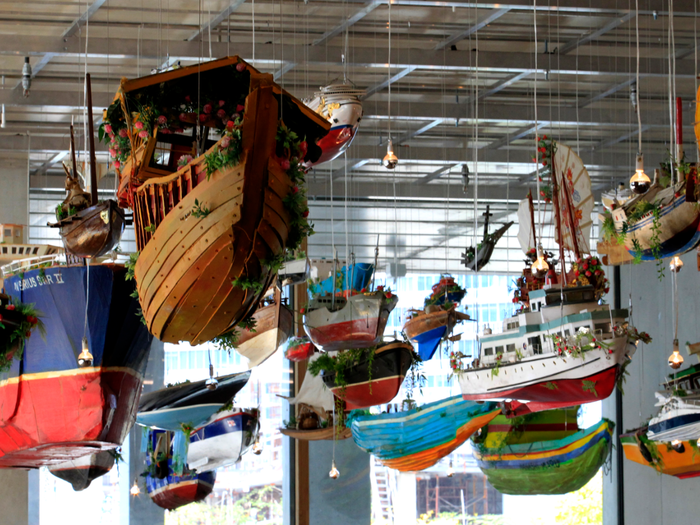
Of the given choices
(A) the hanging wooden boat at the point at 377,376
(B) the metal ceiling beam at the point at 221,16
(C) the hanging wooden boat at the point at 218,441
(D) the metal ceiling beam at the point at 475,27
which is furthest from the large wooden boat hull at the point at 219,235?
(C) the hanging wooden boat at the point at 218,441

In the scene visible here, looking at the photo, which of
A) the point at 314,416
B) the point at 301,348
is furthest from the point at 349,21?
the point at 314,416

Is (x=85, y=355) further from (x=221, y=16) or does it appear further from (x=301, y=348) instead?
(x=301, y=348)

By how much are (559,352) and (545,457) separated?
3.85 meters

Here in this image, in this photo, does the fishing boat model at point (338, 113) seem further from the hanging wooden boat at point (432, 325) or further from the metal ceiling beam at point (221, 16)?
the hanging wooden boat at point (432, 325)

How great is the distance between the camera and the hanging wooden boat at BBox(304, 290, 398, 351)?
8.99m

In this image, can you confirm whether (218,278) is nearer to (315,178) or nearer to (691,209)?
(691,209)

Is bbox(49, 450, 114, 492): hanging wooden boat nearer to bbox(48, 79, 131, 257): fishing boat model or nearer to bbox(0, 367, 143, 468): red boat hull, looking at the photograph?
bbox(0, 367, 143, 468): red boat hull

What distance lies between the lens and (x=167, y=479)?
1245cm

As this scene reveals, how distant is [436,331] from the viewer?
1105 cm

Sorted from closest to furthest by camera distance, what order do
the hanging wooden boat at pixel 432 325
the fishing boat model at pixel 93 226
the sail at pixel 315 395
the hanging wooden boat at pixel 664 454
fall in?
the fishing boat model at pixel 93 226 < the hanging wooden boat at pixel 664 454 < the hanging wooden boat at pixel 432 325 < the sail at pixel 315 395

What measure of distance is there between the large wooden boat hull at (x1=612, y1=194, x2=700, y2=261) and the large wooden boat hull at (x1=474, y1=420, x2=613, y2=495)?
521 centimetres

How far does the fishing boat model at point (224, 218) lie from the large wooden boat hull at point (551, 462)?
7535mm

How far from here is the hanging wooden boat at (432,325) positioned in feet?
36.1

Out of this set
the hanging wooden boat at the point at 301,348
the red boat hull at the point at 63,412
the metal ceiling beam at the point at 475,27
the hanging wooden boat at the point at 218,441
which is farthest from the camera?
the hanging wooden boat at the point at 301,348
